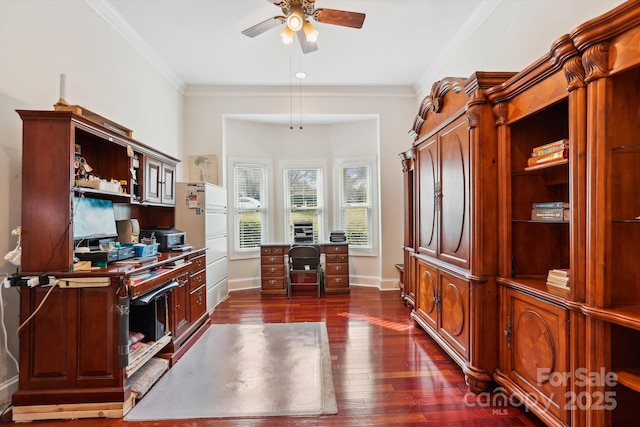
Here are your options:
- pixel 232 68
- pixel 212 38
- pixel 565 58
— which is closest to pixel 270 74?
pixel 232 68

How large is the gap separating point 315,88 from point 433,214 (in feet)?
10.2

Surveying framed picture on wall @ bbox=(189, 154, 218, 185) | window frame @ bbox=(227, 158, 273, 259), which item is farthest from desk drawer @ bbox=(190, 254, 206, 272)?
framed picture on wall @ bbox=(189, 154, 218, 185)

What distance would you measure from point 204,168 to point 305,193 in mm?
1851

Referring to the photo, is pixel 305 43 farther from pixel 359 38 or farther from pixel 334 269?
pixel 334 269

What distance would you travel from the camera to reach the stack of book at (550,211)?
5.95 feet

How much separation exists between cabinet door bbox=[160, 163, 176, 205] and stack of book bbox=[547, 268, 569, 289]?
356cm

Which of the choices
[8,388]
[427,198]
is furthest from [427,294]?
[8,388]

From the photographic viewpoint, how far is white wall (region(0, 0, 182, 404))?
2.05 meters

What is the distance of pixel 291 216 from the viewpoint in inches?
223

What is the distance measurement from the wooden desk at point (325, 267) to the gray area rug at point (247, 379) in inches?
57.8

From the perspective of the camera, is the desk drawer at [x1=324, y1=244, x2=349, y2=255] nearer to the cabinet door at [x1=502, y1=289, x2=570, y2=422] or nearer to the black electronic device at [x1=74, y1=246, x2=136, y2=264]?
the cabinet door at [x1=502, y1=289, x2=570, y2=422]

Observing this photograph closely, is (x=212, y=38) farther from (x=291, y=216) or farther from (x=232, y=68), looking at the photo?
(x=291, y=216)

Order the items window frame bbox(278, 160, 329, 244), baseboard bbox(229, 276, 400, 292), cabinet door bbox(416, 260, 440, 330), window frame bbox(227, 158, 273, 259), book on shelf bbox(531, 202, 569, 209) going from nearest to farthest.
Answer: book on shelf bbox(531, 202, 569, 209) → cabinet door bbox(416, 260, 440, 330) → baseboard bbox(229, 276, 400, 292) → window frame bbox(227, 158, 273, 259) → window frame bbox(278, 160, 329, 244)

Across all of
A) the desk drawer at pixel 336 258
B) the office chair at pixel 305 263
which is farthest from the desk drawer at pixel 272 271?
the desk drawer at pixel 336 258
